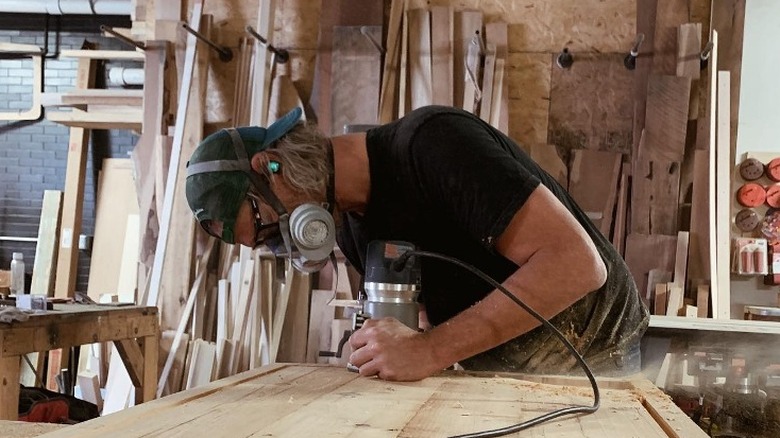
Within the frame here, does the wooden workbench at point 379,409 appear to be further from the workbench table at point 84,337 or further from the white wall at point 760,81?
the white wall at point 760,81

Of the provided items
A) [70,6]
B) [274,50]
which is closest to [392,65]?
[274,50]

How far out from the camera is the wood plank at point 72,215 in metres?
6.27

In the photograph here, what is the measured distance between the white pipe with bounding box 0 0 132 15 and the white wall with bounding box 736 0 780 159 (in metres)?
5.31

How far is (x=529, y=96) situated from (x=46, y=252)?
4.67 metres

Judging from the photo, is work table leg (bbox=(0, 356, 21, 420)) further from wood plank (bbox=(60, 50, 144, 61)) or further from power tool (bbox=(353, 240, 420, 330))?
wood plank (bbox=(60, 50, 144, 61))

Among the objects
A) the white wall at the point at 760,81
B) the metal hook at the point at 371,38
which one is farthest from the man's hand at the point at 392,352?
the white wall at the point at 760,81

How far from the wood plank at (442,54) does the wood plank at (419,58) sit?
24 millimetres

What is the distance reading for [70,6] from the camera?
6824mm

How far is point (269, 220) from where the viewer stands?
177 centimetres

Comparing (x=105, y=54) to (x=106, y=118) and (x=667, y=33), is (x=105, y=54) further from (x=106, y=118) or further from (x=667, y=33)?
(x=667, y=33)

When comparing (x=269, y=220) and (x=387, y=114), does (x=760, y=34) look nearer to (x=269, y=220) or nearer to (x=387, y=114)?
(x=387, y=114)

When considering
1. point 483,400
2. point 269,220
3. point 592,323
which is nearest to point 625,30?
point 592,323

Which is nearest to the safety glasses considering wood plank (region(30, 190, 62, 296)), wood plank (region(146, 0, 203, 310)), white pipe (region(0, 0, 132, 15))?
wood plank (region(146, 0, 203, 310))

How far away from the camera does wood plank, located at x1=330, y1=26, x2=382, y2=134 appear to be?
12.7ft
